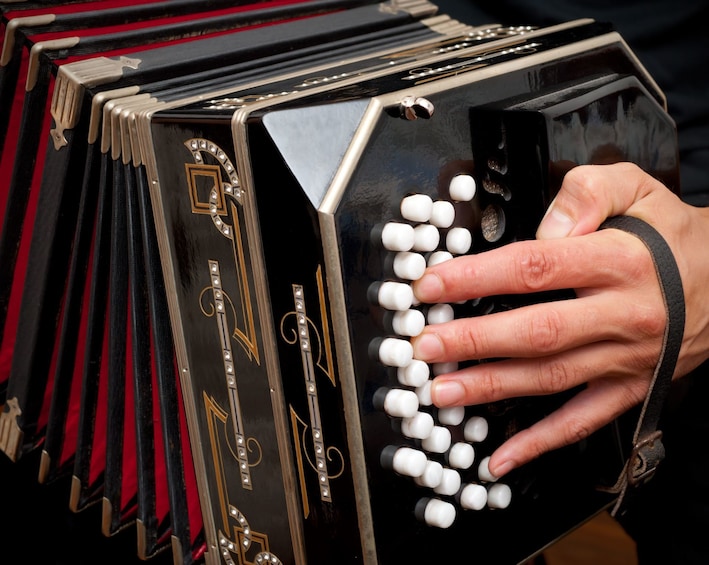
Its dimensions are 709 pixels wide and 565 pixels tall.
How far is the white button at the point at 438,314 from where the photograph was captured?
822 millimetres

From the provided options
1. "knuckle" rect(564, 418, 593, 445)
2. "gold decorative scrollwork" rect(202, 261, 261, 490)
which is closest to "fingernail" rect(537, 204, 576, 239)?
"knuckle" rect(564, 418, 593, 445)

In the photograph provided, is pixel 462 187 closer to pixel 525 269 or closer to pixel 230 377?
pixel 525 269

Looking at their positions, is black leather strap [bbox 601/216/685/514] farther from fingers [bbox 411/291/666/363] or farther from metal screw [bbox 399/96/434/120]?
metal screw [bbox 399/96/434/120]

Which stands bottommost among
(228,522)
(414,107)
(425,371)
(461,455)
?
(228,522)

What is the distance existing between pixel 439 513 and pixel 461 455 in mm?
61

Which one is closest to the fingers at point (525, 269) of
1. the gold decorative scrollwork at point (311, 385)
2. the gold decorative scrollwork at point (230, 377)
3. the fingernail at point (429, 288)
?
the fingernail at point (429, 288)

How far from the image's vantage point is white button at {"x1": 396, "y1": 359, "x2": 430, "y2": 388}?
0.81m

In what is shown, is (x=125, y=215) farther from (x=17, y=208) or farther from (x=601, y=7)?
(x=601, y=7)

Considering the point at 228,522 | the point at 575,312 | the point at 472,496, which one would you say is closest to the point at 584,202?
the point at 575,312

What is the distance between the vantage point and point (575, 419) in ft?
3.01

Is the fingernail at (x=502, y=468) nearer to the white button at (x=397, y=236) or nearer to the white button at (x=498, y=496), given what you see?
the white button at (x=498, y=496)

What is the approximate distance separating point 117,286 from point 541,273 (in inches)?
18.5

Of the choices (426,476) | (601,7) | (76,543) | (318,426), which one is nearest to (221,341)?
(318,426)

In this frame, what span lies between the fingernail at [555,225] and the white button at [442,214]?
0.33ft
